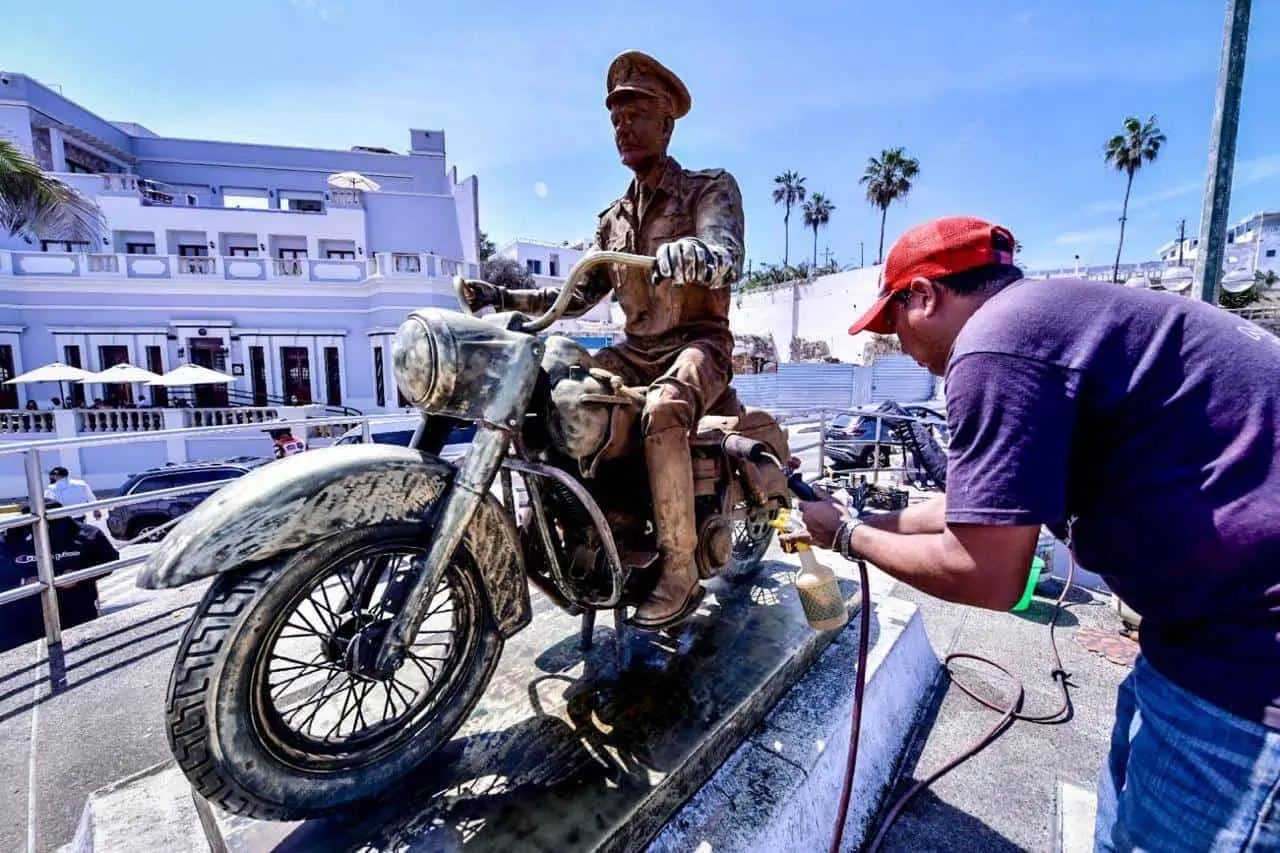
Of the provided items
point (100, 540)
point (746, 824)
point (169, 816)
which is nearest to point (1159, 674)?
point (746, 824)

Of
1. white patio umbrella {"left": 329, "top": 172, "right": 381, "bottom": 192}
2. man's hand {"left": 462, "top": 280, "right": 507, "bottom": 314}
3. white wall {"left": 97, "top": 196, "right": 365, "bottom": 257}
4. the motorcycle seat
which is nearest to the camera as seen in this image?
man's hand {"left": 462, "top": 280, "right": 507, "bottom": 314}

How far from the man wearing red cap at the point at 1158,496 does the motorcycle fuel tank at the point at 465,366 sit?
1.13m

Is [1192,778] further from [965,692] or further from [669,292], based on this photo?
[669,292]

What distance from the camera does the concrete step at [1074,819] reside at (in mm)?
1965

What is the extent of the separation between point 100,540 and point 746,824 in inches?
212

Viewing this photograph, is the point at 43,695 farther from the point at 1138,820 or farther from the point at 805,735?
the point at 1138,820

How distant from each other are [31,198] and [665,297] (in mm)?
13051

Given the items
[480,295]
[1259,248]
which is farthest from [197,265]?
[1259,248]

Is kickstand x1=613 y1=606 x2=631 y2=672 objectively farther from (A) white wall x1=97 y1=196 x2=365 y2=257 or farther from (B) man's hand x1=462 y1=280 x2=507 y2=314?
(A) white wall x1=97 y1=196 x2=365 y2=257

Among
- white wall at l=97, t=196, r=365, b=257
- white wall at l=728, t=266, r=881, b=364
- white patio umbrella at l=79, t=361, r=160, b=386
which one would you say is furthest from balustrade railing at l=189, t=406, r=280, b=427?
white wall at l=728, t=266, r=881, b=364

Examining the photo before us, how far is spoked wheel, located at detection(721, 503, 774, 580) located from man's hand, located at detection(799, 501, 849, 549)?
5.23ft

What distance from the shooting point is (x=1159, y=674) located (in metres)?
1.28

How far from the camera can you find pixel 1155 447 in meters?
1.13

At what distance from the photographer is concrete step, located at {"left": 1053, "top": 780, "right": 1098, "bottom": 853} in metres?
1.96
